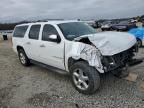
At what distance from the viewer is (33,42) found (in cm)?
619

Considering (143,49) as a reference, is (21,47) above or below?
above

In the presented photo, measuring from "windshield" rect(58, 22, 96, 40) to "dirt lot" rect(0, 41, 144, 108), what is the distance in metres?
1.39

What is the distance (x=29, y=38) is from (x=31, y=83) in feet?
6.06

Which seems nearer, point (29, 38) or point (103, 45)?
point (103, 45)

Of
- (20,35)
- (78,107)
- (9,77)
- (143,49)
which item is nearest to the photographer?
(78,107)

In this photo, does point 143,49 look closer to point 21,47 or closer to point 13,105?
point 21,47

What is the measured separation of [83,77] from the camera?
4.32 metres

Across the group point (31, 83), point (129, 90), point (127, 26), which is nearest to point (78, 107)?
point (129, 90)

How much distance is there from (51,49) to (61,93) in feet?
4.44

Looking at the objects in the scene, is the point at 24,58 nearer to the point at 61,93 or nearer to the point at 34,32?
the point at 34,32

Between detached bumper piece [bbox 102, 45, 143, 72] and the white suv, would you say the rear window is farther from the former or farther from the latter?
detached bumper piece [bbox 102, 45, 143, 72]

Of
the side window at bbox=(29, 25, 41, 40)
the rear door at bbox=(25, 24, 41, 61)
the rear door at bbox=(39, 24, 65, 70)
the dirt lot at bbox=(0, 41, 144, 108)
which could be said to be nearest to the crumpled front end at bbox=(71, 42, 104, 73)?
the rear door at bbox=(39, 24, 65, 70)

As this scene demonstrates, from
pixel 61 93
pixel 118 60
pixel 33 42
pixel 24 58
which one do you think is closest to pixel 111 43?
pixel 118 60

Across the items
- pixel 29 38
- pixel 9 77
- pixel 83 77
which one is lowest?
pixel 9 77
